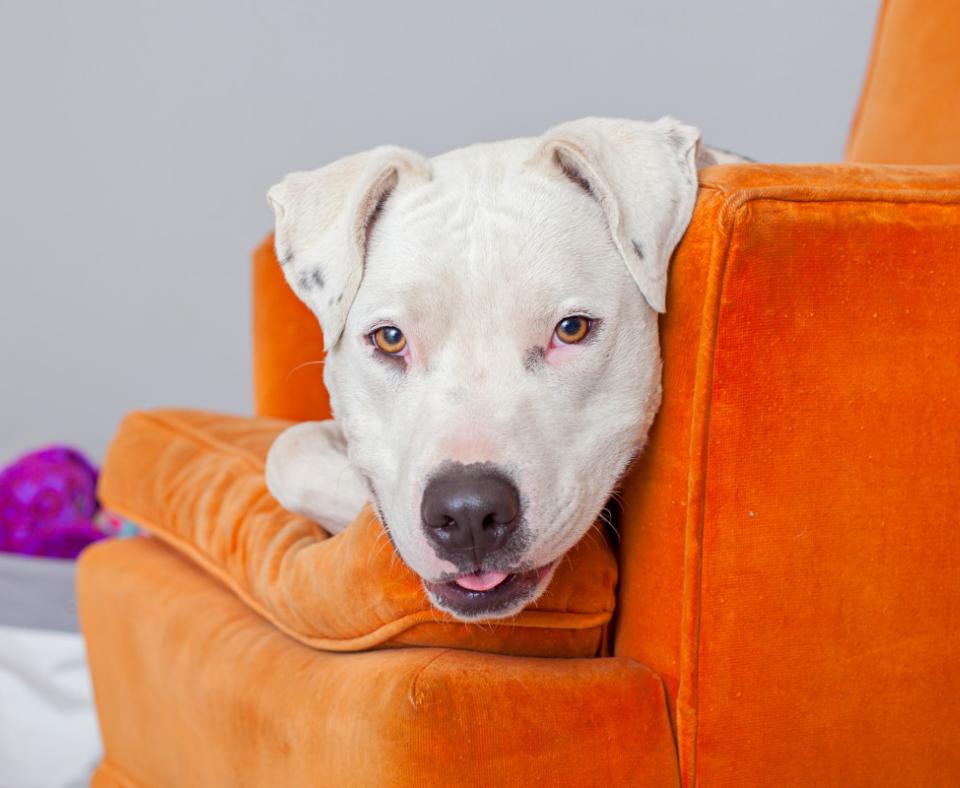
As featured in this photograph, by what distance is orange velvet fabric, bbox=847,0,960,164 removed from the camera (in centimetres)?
249

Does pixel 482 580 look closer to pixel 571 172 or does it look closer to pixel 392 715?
pixel 392 715

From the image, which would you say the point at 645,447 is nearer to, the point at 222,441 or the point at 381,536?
the point at 381,536

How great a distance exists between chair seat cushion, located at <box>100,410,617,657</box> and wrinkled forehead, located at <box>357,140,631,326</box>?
1.15 ft

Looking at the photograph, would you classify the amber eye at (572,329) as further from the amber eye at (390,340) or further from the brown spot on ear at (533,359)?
the amber eye at (390,340)

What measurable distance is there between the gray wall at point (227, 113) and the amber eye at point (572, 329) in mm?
2618

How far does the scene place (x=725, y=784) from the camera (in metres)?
1.43

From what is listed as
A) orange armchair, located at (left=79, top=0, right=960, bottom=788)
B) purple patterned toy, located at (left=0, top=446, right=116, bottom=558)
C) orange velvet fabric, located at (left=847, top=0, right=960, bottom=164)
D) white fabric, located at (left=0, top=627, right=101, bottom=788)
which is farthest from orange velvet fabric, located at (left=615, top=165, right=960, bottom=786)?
purple patterned toy, located at (left=0, top=446, right=116, bottom=558)

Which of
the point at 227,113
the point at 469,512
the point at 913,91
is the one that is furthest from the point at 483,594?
the point at 227,113

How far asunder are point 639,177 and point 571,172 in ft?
0.43

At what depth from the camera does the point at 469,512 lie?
1.39 m

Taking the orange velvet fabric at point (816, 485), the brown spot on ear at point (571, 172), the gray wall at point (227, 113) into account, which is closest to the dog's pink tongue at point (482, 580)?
the orange velvet fabric at point (816, 485)

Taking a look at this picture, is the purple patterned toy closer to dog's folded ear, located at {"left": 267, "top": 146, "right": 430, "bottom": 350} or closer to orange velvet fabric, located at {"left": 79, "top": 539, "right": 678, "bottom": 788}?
orange velvet fabric, located at {"left": 79, "top": 539, "right": 678, "bottom": 788}

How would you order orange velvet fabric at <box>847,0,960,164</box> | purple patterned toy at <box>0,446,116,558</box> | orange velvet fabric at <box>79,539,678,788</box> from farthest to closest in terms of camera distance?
1. purple patterned toy at <box>0,446,116,558</box>
2. orange velvet fabric at <box>847,0,960,164</box>
3. orange velvet fabric at <box>79,539,678,788</box>

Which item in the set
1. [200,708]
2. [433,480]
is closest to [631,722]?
[433,480]
